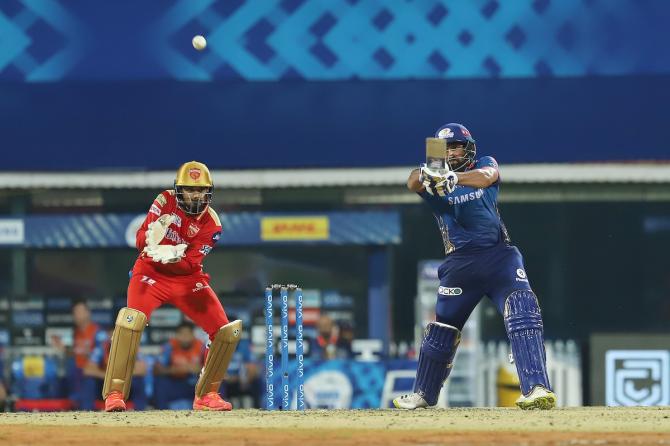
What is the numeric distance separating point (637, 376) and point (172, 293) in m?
7.41

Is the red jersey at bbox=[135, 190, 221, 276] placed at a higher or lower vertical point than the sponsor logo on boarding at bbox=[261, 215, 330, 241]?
lower

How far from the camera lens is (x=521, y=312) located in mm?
11320

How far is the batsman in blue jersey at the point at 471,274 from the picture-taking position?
11188mm

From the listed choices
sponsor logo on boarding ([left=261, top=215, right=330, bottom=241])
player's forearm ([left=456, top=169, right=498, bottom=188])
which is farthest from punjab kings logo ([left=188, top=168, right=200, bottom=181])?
sponsor logo on boarding ([left=261, top=215, right=330, bottom=241])

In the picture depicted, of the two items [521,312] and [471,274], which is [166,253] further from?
[521,312]

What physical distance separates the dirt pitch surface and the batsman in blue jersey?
269mm

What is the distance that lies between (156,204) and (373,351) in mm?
6563

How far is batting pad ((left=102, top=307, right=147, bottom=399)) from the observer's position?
1211 cm

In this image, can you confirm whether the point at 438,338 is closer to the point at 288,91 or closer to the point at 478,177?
the point at 478,177

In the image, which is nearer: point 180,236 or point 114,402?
point 114,402

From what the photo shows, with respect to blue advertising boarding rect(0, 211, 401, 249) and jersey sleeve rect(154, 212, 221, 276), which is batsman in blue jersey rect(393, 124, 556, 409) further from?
blue advertising boarding rect(0, 211, 401, 249)

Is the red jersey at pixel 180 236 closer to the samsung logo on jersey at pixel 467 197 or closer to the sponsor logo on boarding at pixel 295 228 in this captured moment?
the samsung logo on jersey at pixel 467 197

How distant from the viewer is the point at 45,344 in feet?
60.8

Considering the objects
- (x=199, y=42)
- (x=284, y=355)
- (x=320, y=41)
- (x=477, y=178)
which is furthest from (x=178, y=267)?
(x=320, y=41)
